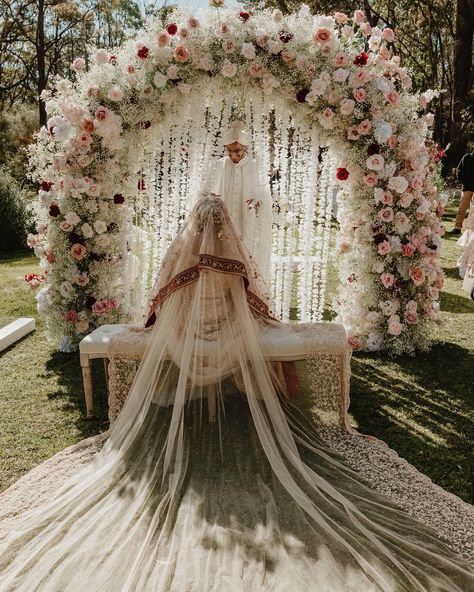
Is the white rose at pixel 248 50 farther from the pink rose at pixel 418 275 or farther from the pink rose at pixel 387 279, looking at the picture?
the pink rose at pixel 418 275

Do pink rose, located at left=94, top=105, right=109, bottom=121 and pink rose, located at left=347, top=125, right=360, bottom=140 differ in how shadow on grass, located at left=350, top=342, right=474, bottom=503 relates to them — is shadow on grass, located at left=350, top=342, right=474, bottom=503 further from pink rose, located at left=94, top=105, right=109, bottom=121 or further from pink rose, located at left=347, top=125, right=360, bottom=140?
pink rose, located at left=94, top=105, right=109, bottom=121

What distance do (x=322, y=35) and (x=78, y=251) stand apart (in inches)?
126

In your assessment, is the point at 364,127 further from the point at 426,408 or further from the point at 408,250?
the point at 426,408

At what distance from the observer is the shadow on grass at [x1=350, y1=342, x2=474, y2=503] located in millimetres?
4105

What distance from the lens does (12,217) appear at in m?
12.9

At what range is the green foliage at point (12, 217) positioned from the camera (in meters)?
12.7

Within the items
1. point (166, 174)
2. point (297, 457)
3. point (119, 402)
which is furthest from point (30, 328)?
point (297, 457)

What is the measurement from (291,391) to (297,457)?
33.9 inches

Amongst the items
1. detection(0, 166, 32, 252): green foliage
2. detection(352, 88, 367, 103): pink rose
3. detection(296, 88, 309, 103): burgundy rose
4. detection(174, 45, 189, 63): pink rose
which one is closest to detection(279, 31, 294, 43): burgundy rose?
detection(296, 88, 309, 103): burgundy rose

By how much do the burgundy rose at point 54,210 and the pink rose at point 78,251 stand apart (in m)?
0.36

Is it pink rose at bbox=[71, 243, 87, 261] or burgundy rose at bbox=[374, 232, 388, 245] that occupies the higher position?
burgundy rose at bbox=[374, 232, 388, 245]

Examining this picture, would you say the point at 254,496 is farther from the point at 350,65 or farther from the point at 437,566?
the point at 350,65

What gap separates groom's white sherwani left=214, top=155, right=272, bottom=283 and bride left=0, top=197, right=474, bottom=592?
7.34 feet

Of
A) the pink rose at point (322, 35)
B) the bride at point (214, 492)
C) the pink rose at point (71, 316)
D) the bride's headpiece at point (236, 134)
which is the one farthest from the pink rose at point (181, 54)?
the pink rose at point (71, 316)
